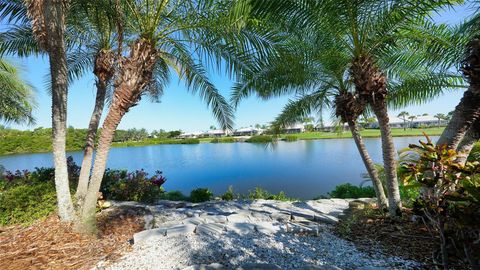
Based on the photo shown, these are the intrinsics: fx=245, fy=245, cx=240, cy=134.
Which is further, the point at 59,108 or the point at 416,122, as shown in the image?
the point at 416,122

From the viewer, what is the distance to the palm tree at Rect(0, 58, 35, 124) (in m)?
10.2

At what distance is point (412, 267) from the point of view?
2.49 m

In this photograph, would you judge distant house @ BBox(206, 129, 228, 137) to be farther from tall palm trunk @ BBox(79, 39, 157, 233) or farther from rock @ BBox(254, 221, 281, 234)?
rock @ BBox(254, 221, 281, 234)

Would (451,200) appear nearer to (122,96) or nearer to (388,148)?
(388,148)

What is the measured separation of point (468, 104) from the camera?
3.07 m

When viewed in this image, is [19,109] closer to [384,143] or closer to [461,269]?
[384,143]

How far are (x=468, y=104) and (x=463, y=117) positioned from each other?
0.17 m

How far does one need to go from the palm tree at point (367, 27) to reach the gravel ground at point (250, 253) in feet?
5.41

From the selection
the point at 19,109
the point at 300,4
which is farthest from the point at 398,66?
the point at 19,109

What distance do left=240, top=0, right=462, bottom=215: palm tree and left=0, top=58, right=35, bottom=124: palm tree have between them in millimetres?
11964

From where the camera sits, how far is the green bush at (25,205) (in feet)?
13.9

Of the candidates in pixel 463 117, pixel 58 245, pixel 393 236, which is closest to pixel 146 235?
pixel 58 245

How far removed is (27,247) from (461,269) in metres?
4.88

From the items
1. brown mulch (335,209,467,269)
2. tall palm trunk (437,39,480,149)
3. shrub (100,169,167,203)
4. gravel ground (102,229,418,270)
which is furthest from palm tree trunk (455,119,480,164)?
shrub (100,169,167,203)
